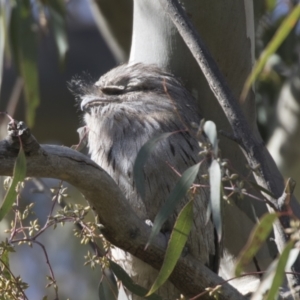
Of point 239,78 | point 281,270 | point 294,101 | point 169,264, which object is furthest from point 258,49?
point 281,270

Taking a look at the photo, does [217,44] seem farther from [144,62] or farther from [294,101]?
[294,101]

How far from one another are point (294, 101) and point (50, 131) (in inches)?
51.1

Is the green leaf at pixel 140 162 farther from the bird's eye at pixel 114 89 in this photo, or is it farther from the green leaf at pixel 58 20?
the green leaf at pixel 58 20

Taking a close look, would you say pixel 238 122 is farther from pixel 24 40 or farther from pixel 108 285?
pixel 24 40

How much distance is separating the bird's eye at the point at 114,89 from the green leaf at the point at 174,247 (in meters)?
0.78

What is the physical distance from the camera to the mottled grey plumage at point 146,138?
185cm

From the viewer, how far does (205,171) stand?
1.88m

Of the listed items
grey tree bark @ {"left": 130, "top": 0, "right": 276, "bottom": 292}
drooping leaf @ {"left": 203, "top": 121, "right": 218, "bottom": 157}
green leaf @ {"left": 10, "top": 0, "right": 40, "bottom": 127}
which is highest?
green leaf @ {"left": 10, "top": 0, "right": 40, "bottom": 127}

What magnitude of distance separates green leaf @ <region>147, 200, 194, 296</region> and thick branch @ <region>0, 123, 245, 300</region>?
0.20m

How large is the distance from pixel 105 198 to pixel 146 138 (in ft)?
1.40

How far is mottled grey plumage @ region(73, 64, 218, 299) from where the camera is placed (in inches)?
72.9

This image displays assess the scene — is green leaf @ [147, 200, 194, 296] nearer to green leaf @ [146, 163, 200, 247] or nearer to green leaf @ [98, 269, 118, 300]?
green leaf @ [146, 163, 200, 247]

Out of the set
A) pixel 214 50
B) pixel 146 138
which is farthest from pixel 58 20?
pixel 146 138

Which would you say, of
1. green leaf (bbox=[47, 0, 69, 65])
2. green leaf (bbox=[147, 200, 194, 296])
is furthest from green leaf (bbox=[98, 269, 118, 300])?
green leaf (bbox=[47, 0, 69, 65])
